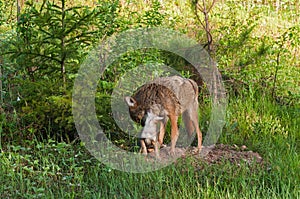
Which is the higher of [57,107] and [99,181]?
[57,107]

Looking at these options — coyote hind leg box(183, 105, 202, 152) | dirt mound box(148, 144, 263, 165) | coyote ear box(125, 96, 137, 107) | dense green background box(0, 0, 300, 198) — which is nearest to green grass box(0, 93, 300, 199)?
dense green background box(0, 0, 300, 198)

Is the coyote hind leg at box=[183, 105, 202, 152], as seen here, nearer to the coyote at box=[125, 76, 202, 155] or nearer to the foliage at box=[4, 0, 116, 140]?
the coyote at box=[125, 76, 202, 155]

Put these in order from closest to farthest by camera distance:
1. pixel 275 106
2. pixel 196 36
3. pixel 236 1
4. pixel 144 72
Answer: pixel 144 72 < pixel 275 106 < pixel 196 36 < pixel 236 1

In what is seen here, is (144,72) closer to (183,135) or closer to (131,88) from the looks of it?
(131,88)

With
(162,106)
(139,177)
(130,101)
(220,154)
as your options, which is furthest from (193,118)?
(139,177)

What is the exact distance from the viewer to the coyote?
5.16m

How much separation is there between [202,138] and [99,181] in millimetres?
1620

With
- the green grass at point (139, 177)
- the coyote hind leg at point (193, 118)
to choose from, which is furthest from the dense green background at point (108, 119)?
the coyote hind leg at point (193, 118)

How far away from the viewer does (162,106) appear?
207 inches

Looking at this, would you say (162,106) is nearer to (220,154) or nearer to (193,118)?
(193,118)

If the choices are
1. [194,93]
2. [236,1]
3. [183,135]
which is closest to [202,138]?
[183,135]

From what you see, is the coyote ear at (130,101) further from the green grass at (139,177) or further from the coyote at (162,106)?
the green grass at (139,177)

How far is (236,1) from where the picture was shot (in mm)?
10391

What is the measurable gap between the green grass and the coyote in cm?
38
